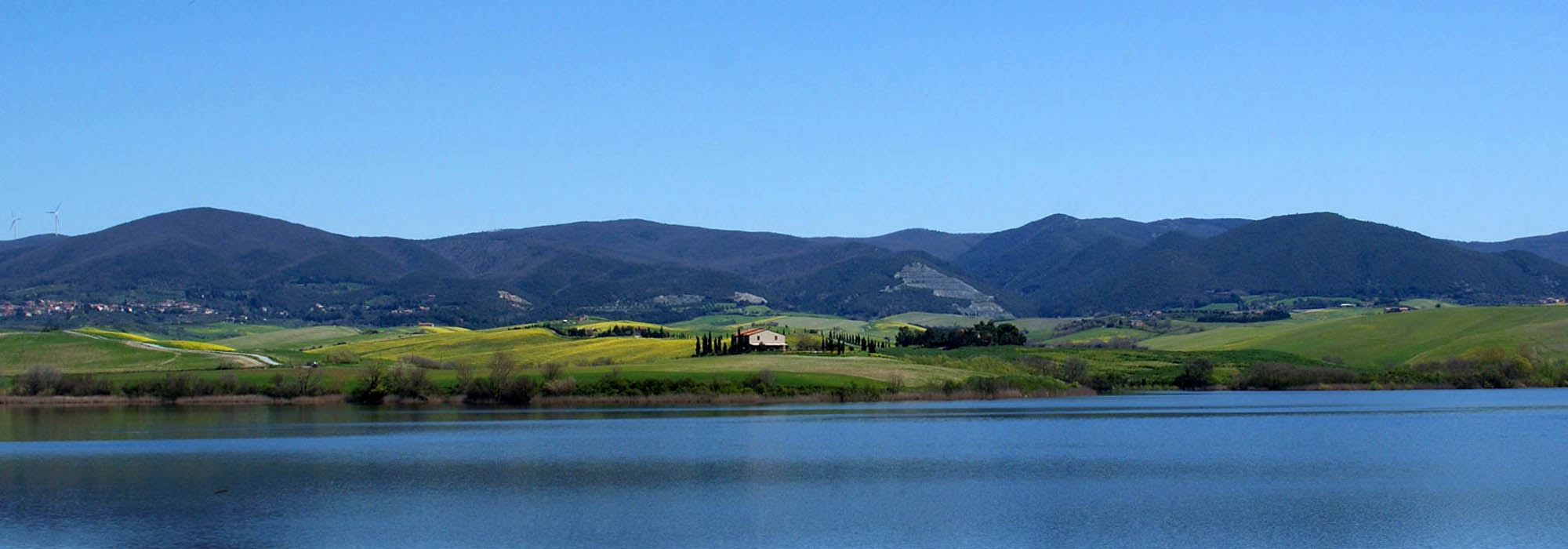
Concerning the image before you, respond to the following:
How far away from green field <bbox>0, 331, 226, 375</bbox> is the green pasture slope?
97341 mm

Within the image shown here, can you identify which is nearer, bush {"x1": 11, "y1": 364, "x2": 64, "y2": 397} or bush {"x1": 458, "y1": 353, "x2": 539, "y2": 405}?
bush {"x1": 458, "y1": 353, "x2": 539, "y2": 405}

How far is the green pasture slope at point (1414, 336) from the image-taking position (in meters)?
130

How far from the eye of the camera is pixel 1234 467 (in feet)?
172

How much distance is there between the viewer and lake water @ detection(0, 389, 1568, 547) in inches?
1483

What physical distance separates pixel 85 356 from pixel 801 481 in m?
93.7

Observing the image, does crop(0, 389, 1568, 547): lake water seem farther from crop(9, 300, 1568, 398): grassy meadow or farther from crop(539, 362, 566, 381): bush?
crop(9, 300, 1568, 398): grassy meadow

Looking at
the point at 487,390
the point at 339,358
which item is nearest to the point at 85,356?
the point at 339,358

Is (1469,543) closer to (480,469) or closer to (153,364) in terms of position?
(480,469)

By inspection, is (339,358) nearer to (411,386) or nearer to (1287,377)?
(411,386)

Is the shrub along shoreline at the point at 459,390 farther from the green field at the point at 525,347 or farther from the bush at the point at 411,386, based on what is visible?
the green field at the point at 525,347

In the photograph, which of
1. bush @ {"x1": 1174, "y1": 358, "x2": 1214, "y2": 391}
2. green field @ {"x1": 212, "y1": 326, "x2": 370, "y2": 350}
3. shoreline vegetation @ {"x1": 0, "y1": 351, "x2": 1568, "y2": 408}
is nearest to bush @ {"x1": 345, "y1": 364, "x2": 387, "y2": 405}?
shoreline vegetation @ {"x1": 0, "y1": 351, "x2": 1568, "y2": 408}

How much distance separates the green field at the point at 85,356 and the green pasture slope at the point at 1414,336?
97.3 m

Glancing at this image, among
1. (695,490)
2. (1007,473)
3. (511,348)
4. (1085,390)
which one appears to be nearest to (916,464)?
(1007,473)

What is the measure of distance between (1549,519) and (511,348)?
114975 millimetres
